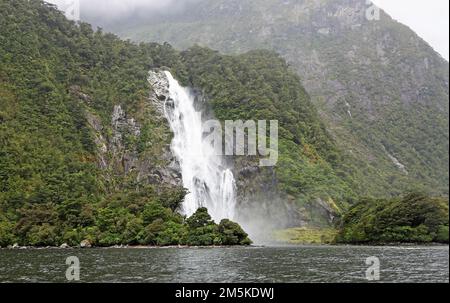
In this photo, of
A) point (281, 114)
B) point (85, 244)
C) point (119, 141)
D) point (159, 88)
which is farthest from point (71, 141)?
point (281, 114)

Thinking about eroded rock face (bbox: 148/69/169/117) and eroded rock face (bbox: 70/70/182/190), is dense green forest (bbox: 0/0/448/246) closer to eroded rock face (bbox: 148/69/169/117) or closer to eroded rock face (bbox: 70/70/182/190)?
eroded rock face (bbox: 70/70/182/190)

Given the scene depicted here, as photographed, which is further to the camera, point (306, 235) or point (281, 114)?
point (281, 114)

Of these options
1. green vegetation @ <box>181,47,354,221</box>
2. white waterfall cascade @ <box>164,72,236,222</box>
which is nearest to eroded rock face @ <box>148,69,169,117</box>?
white waterfall cascade @ <box>164,72,236,222</box>

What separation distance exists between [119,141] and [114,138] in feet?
4.91

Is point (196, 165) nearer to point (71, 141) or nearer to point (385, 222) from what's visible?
point (71, 141)

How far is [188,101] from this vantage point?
6063 inches

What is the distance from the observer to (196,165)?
129 m

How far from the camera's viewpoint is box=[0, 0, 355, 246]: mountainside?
91.6 m

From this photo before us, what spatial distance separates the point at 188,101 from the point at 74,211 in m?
67.2

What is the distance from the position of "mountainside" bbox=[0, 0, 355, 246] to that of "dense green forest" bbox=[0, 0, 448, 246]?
0.31 meters

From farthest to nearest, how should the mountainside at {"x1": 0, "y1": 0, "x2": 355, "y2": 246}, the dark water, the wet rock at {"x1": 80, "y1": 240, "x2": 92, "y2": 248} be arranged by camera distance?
the mountainside at {"x1": 0, "y1": 0, "x2": 355, "y2": 246} → the wet rock at {"x1": 80, "y1": 240, "x2": 92, "y2": 248} → the dark water

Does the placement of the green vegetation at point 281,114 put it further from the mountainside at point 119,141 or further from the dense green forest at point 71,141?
the dense green forest at point 71,141
